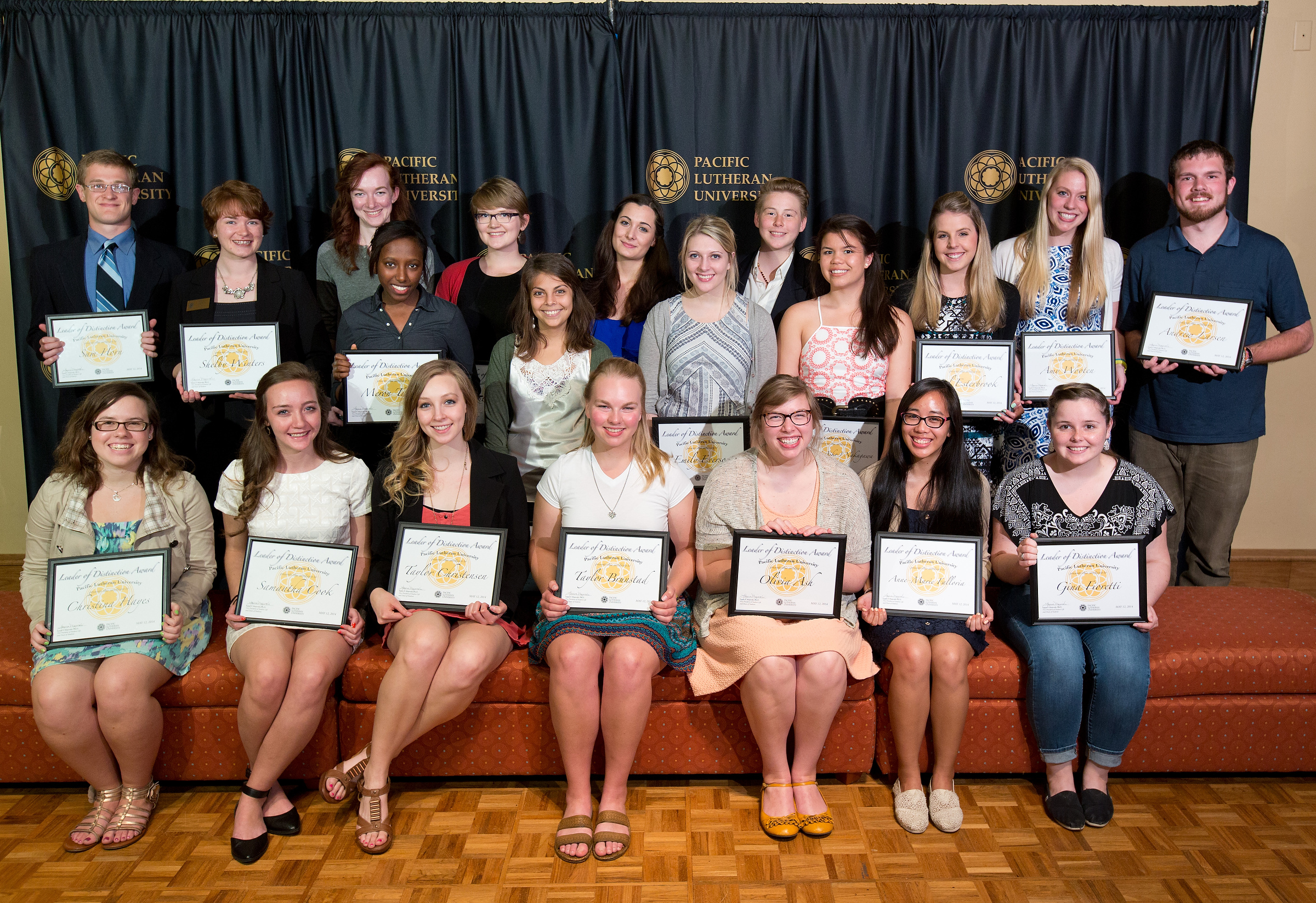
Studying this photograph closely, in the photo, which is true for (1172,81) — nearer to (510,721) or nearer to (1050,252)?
(1050,252)

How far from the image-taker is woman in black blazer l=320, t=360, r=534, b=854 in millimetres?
2725

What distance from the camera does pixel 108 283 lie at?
3748 mm

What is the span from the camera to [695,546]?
3.01 meters

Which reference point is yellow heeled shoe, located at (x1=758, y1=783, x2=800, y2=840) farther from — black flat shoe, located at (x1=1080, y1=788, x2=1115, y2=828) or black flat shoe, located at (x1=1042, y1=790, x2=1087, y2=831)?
black flat shoe, located at (x1=1080, y1=788, x2=1115, y2=828)

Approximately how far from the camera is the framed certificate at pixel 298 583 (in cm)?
284

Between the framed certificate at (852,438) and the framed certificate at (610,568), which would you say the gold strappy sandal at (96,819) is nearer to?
the framed certificate at (610,568)

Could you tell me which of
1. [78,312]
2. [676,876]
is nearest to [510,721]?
[676,876]

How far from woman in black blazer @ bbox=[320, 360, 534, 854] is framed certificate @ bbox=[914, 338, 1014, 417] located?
5.32 feet

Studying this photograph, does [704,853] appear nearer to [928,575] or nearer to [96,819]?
→ [928,575]

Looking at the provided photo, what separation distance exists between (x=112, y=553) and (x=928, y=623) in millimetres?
2583

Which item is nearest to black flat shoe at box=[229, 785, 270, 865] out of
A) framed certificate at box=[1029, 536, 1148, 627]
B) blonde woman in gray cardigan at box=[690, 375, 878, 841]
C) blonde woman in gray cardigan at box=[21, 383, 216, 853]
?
blonde woman in gray cardigan at box=[21, 383, 216, 853]

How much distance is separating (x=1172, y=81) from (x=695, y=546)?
3.38 metres

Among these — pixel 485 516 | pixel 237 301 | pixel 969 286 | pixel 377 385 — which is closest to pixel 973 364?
pixel 969 286

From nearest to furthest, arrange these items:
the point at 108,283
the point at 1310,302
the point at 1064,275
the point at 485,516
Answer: the point at 485,516 → the point at 1064,275 → the point at 108,283 → the point at 1310,302
